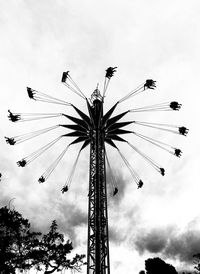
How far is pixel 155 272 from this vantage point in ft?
130

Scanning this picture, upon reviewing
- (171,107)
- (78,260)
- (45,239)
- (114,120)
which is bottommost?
(78,260)

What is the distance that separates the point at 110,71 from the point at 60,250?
21.5m

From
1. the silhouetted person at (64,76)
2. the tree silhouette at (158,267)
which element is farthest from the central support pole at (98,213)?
the tree silhouette at (158,267)

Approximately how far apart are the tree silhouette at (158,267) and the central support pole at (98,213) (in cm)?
3476

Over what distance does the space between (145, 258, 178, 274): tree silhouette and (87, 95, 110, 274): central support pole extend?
34755 millimetres

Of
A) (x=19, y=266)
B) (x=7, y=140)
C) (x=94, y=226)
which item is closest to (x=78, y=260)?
(x=19, y=266)

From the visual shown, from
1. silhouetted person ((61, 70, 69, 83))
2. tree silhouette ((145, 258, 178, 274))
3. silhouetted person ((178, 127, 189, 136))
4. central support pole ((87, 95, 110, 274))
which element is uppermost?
silhouetted person ((61, 70, 69, 83))

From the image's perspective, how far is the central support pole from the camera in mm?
9895

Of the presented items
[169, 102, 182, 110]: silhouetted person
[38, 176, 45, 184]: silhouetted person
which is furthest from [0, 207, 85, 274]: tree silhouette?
[169, 102, 182, 110]: silhouetted person

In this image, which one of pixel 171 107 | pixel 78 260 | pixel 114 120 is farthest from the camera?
pixel 78 260

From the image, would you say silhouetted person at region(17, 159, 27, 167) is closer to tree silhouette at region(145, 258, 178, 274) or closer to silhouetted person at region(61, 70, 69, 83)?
silhouetted person at region(61, 70, 69, 83)

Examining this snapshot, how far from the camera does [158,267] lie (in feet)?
130

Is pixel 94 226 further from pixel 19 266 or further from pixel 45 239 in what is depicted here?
pixel 45 239

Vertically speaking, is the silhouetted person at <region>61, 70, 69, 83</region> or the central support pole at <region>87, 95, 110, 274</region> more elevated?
the silhouetted person at <region>61, 70, 69, 83</region>
